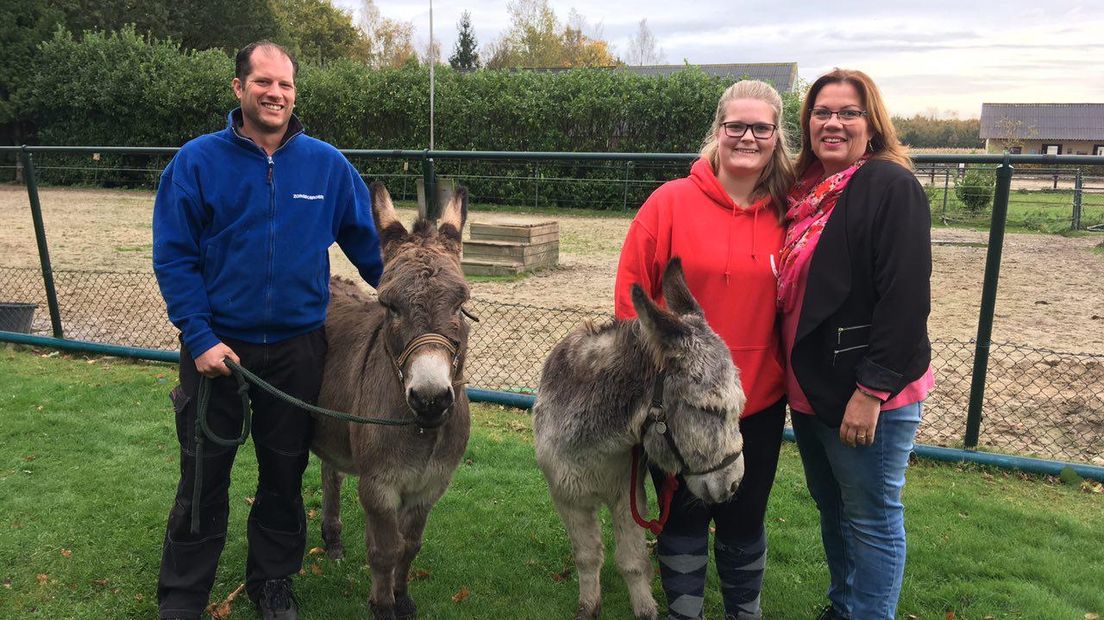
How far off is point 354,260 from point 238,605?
1.78 meters

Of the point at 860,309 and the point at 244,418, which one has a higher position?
the point at 860,309

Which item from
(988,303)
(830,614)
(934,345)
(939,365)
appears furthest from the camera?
(934,345)

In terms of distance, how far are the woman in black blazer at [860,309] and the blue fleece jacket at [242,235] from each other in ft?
6.34

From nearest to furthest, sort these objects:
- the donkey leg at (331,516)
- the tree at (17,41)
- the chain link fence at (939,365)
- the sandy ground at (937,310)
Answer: the donkey leg at (331,516) < the chain link fence at (939,365) < the sandy ground at (937,310) < the tree at (17,41)

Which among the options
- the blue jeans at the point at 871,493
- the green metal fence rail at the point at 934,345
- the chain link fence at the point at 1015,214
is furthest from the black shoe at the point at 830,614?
the chain link fence at the point at 1015,214

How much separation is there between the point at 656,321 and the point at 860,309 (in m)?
0.71

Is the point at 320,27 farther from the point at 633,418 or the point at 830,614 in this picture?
the point at 830,614

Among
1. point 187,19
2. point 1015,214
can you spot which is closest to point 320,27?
point 187,19

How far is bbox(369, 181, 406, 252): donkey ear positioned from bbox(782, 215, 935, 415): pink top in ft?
5.16

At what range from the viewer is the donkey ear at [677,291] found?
2689 millimetres

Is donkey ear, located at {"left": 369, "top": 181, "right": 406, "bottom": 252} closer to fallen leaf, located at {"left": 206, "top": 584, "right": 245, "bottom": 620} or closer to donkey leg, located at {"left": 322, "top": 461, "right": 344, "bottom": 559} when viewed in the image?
donkey leg, located at {"left": 322, "top": 461, "right": 344, "bottom": 559}

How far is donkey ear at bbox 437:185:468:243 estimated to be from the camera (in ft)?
10.1

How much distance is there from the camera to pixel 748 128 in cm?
272

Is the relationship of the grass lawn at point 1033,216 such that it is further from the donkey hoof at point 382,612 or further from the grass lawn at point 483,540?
the donkey hoof at point 382,612
